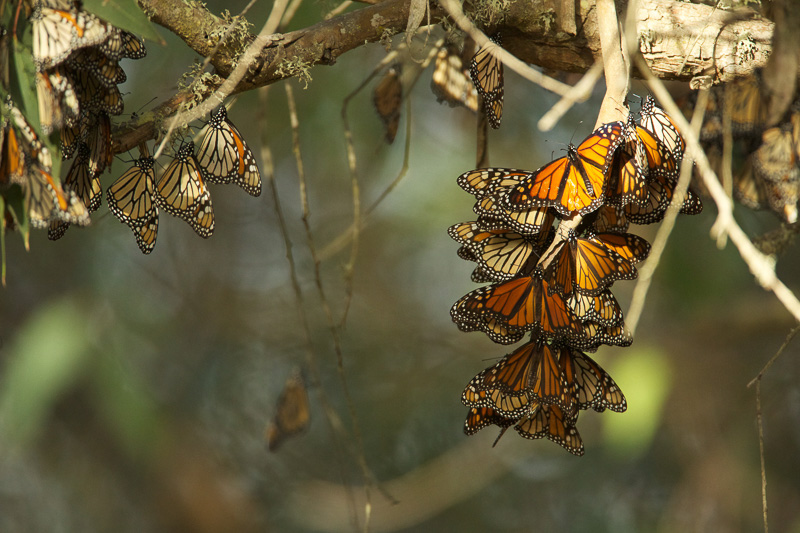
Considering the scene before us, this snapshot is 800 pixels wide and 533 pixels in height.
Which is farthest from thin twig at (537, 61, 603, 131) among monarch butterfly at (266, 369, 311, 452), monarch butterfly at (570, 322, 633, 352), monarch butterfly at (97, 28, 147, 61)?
monarch butterfly at (266, 369, 311, 452)

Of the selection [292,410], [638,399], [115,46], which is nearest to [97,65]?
[115,46]

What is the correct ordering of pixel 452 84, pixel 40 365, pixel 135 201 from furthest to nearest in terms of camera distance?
pixel 40 365
pixel 452 84
pixel 135 201

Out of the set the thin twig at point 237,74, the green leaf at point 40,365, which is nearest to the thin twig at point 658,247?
the thin twig at point 237,74

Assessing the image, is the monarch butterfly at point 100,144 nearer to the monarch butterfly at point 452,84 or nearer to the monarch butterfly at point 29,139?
the monarch butterfly at point 29,139

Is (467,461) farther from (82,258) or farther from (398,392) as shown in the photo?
(82,258)

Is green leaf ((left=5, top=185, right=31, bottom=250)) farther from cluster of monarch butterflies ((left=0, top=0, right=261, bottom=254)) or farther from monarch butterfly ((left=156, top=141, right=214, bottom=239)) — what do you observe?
monarch butterfly ((left=156, top=141, right=214, bottom=239))

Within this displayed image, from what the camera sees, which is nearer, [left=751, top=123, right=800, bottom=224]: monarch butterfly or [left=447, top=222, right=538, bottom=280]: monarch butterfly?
[left=447, top=222, right=538, bottom=280]: monarch butterfly

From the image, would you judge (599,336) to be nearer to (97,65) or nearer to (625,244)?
(625,244)
